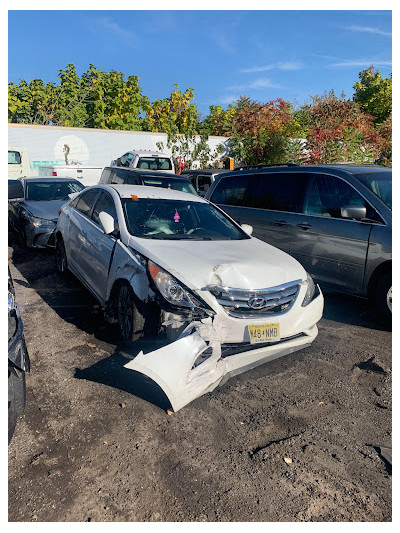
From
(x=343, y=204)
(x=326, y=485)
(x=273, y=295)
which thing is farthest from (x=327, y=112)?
(x=326, y=485)

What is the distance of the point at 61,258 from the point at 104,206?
188 cm

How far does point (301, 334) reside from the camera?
3.90m

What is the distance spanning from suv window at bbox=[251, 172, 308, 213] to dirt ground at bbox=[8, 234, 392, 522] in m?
2.52

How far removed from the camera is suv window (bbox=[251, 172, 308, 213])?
6.18m

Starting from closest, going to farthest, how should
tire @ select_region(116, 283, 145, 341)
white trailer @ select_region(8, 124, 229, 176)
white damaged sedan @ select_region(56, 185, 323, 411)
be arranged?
white damaged sedan @ select_region(56, 185, 323, 411) < tire @ select_region(116, 283, 145, 341) < white trailer @ select_region(8, 124, 229, 176)

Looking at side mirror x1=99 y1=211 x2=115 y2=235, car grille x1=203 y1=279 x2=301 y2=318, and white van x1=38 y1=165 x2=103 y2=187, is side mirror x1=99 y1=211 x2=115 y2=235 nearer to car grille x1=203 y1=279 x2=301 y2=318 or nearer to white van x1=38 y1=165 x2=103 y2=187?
car grille x1=203 y1=279 x2=301 y2=318

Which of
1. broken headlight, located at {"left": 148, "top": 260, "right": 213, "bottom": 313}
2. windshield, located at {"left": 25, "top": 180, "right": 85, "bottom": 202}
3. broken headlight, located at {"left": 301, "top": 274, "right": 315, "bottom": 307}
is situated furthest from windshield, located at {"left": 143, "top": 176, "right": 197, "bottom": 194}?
broken headlight, located at {"left": 148, "top": 260, "right": 213, "bottom": 313}

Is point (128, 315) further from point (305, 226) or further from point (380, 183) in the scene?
point (380, 183)

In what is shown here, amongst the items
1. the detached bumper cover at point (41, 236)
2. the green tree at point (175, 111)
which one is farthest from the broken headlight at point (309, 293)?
the green tree at point (175, 111)

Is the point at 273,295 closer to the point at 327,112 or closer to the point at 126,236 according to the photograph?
the point at 126,236

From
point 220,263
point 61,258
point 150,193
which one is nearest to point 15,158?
point 61,258

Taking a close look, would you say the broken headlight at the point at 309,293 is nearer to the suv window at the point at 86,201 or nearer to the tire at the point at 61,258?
the suv window at the point at 86,201

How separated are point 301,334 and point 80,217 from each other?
131 inches

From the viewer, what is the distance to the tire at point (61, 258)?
6.36m
